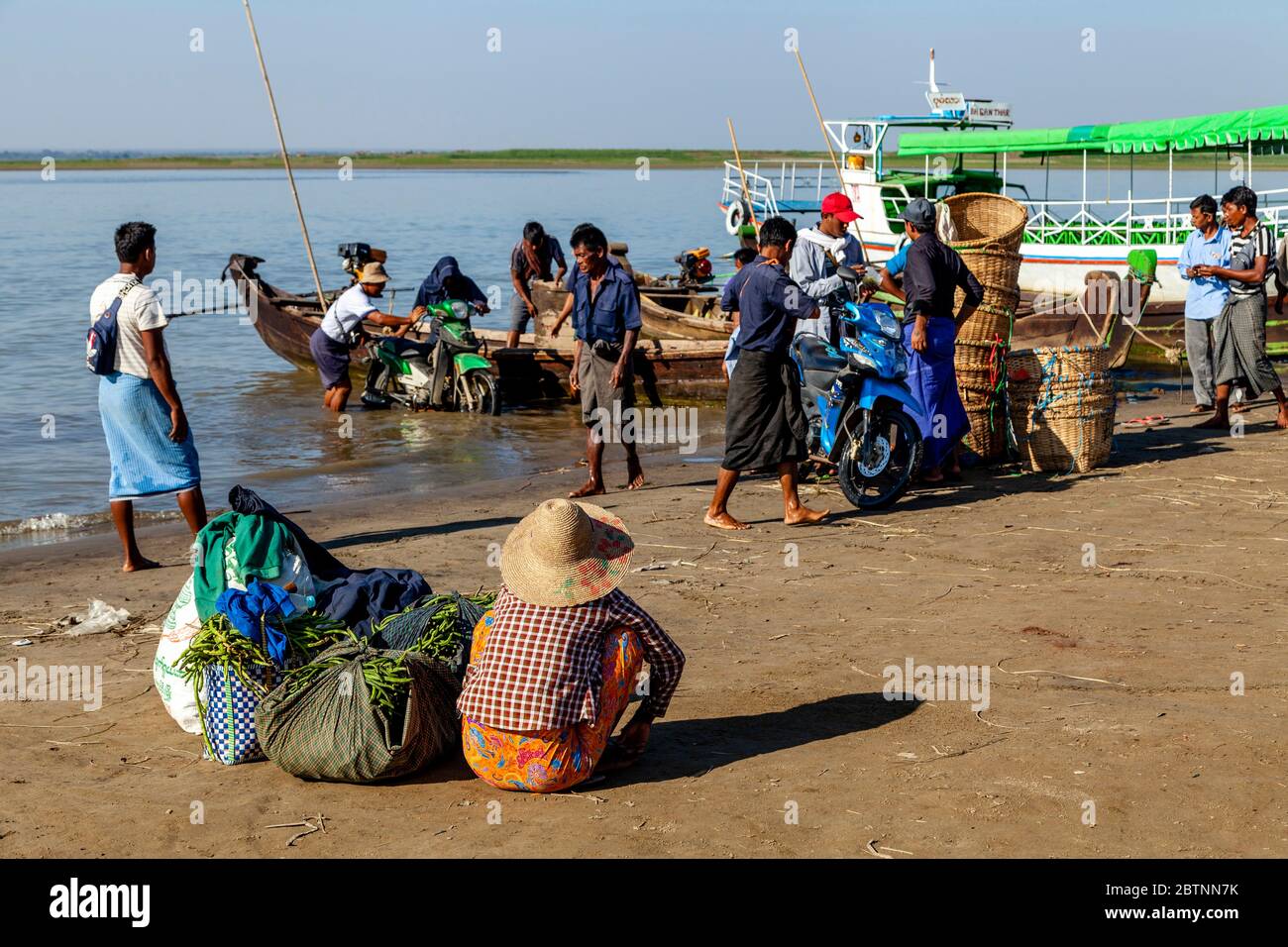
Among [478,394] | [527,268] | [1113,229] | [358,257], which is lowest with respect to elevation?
[478,394]

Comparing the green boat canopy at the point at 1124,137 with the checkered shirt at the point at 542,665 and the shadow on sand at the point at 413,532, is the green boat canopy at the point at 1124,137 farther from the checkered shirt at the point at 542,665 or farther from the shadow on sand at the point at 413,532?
the checkered shirt at the point at 542,665

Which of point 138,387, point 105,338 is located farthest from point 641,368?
point 105,338

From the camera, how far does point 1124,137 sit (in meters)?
19.9

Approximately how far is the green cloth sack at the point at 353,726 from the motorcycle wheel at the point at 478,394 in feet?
32.0

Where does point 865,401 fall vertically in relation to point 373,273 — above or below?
below

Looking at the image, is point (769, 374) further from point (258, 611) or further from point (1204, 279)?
point (1204, 279)

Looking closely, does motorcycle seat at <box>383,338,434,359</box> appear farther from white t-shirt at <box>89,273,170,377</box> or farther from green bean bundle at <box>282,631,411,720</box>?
green bean bundle at <box>282,631,411,720</box>

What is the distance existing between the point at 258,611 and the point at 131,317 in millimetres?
2917

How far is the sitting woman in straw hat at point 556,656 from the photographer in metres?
4.19

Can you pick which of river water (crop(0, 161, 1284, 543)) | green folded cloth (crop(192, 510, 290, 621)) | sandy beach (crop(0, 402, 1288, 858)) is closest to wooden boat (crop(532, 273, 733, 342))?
river water (crop(0, 161, 1284, 543))

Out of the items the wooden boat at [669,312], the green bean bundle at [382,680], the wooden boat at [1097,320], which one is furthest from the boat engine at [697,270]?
the green bean bundle at [382,680]

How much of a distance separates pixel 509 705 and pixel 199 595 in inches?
59.1

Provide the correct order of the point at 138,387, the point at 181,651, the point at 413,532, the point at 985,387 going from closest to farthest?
1. the point at 181,651
2. the point at 138,387
3. the point at 413,532
4. the point at 985,387
